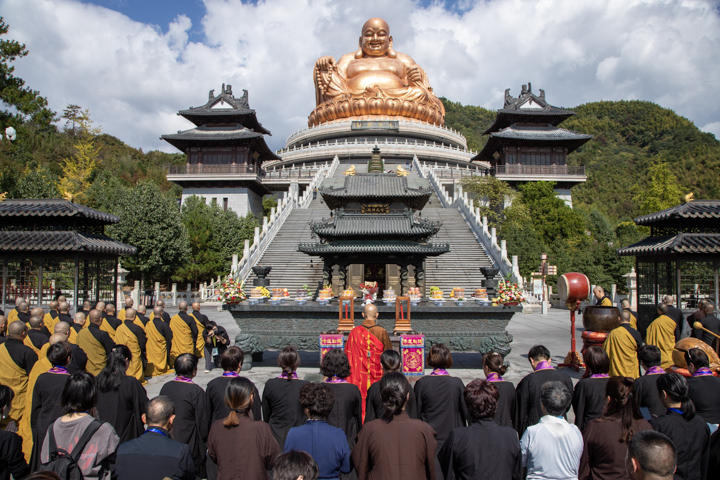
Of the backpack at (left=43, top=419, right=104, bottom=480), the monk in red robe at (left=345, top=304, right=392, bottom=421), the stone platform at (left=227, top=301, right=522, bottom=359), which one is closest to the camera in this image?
the backpack at (left=43, top=419, right=104, bottom=480)

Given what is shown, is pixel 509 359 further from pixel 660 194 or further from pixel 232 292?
pixel 660 194

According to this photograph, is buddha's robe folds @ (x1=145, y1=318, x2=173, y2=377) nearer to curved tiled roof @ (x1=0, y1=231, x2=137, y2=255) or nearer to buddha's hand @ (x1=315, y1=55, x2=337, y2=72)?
curved tiled roof @ (x1=0, y1=231, x2=137, y2=255)

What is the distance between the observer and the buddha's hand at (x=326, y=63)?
4703 centimetres

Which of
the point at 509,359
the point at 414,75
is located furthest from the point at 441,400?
the point at 414,75

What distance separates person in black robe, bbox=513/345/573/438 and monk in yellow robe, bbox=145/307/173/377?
7.46 meters

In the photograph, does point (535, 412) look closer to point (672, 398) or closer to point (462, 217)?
point (672, 398)

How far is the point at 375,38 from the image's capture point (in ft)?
157

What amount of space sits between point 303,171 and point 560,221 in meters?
21.0

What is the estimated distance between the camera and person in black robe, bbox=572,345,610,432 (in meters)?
4.34

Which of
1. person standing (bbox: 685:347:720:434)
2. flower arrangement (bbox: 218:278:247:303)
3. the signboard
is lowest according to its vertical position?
person standing (bbox: 685:347:720:434)

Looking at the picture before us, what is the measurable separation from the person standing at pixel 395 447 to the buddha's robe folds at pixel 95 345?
550cm

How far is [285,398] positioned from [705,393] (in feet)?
12.6

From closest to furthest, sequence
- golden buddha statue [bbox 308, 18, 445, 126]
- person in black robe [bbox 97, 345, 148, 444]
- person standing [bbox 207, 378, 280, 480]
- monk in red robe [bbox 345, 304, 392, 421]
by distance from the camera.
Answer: person standing [bbox 207, 378, 280, 480], person in black robe [bbox 97, 345, 148, 444], monk in red robe [bbox 345, 304, 392, 421], golden buddha statue [bbox 308, 18, 445, 126]

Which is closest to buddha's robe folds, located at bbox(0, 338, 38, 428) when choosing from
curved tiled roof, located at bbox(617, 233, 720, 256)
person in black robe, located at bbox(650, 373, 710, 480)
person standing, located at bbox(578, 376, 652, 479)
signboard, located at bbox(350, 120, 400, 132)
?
person standing, located at bbox(578, 376, 652, 479)
